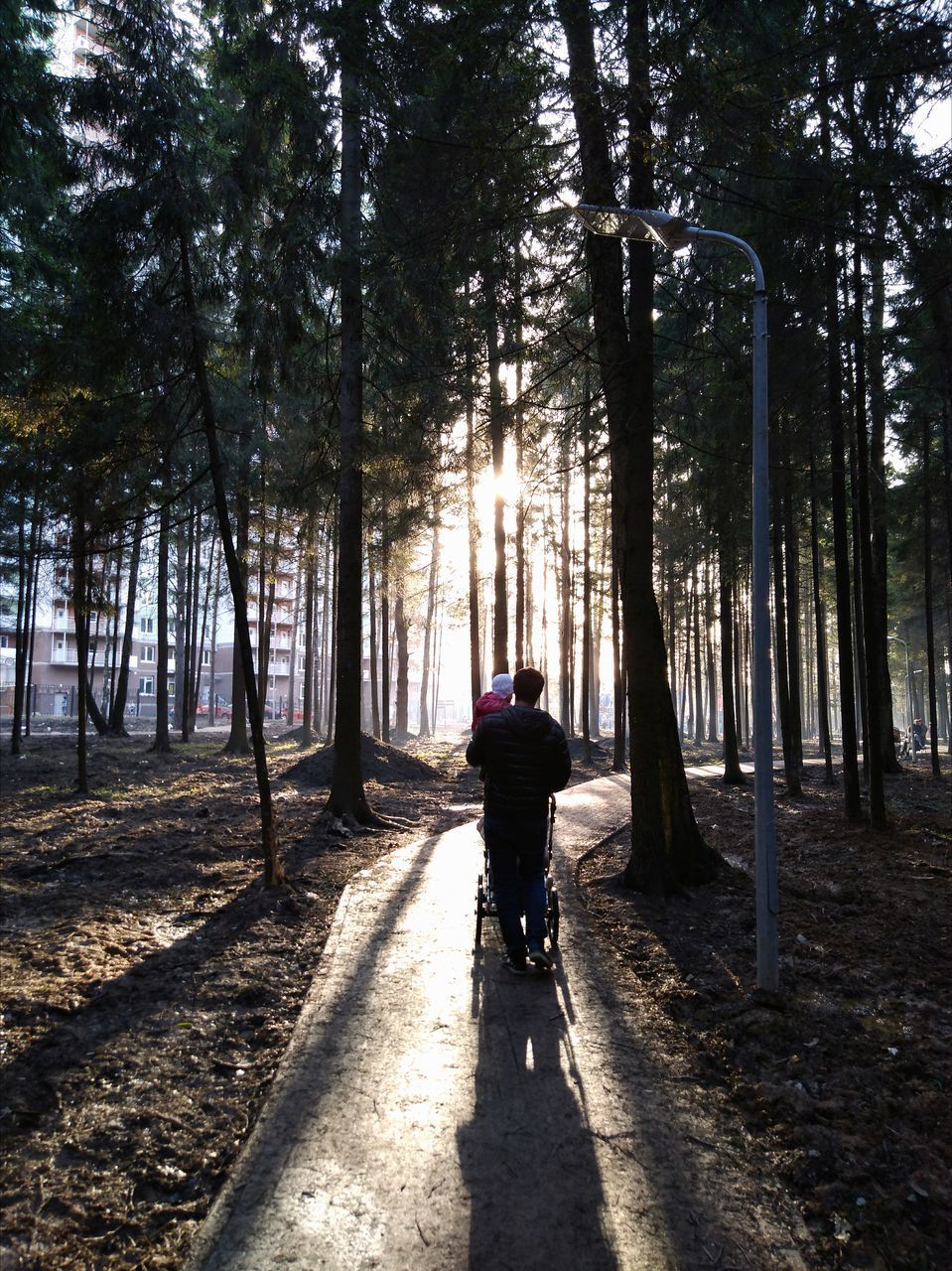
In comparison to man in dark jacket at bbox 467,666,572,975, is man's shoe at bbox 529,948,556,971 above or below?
below

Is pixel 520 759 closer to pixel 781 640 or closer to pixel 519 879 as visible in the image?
pixel 519 879

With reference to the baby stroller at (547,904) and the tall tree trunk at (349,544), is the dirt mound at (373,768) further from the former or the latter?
the baby stroller at (547,904)

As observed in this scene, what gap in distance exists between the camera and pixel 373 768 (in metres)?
19.4

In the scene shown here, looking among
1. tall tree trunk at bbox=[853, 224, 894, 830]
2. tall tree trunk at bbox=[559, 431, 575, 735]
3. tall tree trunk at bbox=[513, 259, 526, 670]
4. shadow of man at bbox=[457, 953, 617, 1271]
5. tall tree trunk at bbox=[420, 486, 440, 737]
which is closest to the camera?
shadow of man at bbox=[457, 953, 617, 1271]

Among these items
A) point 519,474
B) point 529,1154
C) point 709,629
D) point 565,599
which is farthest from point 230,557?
point 709,629

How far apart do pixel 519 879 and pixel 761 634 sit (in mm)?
2354

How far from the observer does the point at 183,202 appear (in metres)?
7.04

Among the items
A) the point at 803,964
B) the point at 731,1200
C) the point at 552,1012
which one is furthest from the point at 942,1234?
the point at 803,964

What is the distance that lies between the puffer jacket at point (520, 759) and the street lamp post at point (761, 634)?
51.5 inches

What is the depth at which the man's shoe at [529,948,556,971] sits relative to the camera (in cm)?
525

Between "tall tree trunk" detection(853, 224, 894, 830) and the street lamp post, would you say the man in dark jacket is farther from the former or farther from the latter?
"tall tree trunk" detection(853, 224, 894, 830)

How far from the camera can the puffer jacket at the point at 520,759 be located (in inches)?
212

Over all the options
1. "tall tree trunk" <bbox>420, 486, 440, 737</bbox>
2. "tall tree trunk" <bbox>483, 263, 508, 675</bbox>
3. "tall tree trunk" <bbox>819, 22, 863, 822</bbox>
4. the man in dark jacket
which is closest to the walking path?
the man in dark jacket

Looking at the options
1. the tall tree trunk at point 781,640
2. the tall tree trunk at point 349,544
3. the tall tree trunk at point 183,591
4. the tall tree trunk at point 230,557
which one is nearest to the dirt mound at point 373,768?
the tall tree trunk at point 349,544
